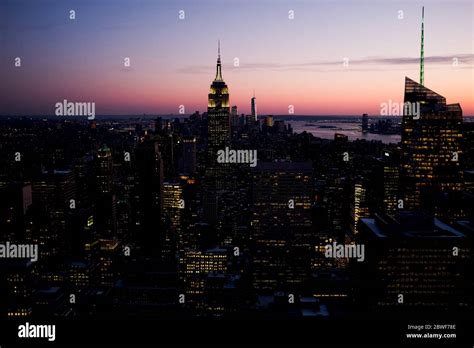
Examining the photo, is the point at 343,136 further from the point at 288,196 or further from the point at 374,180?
the point at 288,196

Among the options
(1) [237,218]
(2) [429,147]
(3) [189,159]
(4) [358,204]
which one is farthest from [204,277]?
(3) [189,159]

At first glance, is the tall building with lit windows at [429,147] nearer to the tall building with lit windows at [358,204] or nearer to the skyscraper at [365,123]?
the tall building with lit windows at [358,204]

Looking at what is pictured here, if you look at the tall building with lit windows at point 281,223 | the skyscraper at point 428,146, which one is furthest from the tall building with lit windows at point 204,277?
the skyscraper at point 428,146

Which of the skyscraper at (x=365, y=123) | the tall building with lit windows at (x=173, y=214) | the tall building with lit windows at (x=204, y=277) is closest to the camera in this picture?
the tall building with lit windows at (x=204, y=277)

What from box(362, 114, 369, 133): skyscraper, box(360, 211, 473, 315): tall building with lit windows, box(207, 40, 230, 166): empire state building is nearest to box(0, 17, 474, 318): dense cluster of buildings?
box(360, 211, 473, 315): tall building with lit windows

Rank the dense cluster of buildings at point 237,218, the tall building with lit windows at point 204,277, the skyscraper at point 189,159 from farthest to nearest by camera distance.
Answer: the skyscraper at point 189,159 < the tall building with lit windows at point 204,277 < the dense cluster of buildings at point 237,218

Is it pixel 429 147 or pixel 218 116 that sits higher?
pixel 218 116

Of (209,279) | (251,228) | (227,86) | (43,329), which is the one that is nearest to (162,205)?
(251,228)

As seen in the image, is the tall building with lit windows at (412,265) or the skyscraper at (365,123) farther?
the skyscraper at (365,123)

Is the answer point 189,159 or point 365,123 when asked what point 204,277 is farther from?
point 189,159

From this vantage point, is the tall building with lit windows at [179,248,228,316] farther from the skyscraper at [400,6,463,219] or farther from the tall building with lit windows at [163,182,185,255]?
the skyscraper at [400,6,463,219]

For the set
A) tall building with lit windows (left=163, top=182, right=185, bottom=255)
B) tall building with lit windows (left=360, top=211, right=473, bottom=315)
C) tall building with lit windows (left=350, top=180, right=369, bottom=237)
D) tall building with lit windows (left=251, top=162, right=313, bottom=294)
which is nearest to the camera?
tall building with lit windows (left=360, top=211, right=473, bottom=315)
